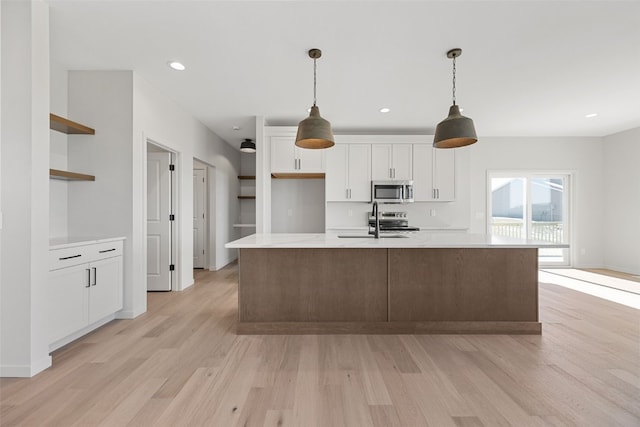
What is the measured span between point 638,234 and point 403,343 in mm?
5688

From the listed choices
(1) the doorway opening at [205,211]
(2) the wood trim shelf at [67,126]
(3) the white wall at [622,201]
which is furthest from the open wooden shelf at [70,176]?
(3) the white wall at [622,201]

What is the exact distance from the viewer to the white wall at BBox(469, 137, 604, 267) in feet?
20.0

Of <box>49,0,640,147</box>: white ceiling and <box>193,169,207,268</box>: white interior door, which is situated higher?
<box>49,0,640,147</box>: white ceiling

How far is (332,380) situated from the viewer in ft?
6.71

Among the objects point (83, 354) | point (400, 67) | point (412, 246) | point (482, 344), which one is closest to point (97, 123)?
point (83, 354)

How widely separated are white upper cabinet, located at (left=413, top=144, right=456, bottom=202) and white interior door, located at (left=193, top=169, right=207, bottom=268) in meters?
3.81

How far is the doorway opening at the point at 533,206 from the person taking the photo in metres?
6.18

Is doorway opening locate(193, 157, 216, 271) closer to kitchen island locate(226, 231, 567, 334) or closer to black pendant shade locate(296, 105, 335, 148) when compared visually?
kitchen island locate(226, 231, 567, 334)

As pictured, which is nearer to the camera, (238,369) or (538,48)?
(238,369)

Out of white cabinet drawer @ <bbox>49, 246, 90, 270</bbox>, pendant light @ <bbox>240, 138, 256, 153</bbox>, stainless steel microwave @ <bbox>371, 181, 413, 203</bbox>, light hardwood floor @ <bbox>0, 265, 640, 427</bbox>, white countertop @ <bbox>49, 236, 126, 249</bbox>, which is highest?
pendant light @ <bbox>240, 138, 256, 153</bbox>

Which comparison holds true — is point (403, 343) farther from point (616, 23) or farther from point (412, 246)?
point (616, 23)

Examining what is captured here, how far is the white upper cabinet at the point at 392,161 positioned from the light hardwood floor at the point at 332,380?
2.96 metres

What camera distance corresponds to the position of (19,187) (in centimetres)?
211

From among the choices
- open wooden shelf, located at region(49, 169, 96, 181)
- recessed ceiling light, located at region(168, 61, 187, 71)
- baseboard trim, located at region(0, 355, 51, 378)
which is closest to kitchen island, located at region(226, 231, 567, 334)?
baseboard trim, located at region(0, 355, 51, 378)
